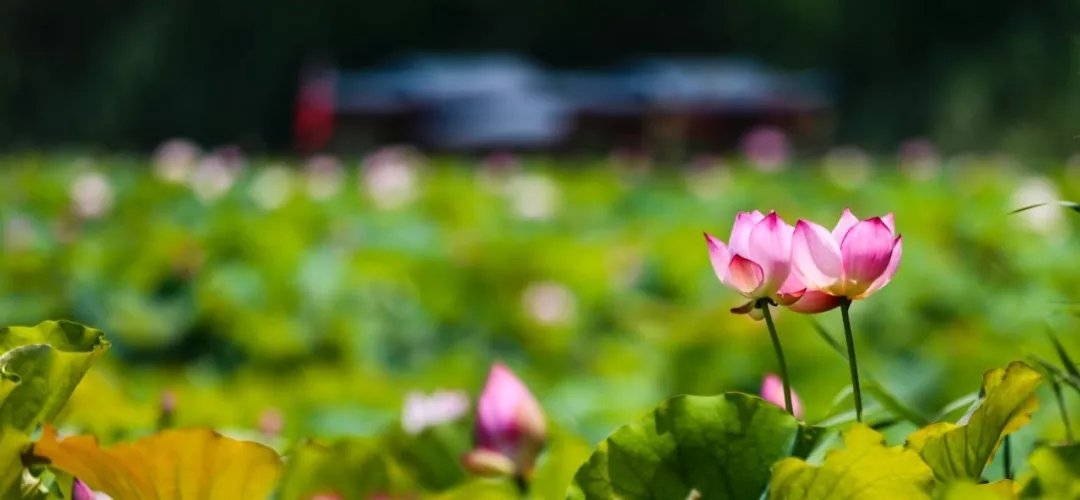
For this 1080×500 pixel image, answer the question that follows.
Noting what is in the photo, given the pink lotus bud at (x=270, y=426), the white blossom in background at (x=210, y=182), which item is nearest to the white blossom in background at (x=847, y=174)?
the white blossom in background at (x=210, y=182)

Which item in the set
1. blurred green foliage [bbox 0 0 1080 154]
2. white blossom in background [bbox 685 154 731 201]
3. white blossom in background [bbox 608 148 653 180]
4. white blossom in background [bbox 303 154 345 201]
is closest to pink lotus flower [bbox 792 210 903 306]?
white blossom in background [bbox 303 154 345 201]

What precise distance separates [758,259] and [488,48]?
58.7 feet

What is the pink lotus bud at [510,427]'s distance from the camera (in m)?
0.71

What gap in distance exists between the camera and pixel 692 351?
1552 mm

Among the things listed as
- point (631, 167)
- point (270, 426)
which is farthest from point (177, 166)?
point (270, 426)

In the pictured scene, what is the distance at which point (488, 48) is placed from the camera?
18281 millimetres

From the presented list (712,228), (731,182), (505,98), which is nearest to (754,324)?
(712,228)

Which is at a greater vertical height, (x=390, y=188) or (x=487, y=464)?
(x=487, y=464)

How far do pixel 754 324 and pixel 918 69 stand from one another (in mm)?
14446

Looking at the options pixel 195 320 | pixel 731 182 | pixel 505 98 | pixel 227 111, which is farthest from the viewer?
pixel 227 111

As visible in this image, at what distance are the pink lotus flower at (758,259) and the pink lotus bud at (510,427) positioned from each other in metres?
0.18

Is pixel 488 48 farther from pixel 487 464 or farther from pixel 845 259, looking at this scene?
pixel 845 259

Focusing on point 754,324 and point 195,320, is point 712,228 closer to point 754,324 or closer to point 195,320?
point 195,320

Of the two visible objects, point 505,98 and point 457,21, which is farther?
point 457,21
